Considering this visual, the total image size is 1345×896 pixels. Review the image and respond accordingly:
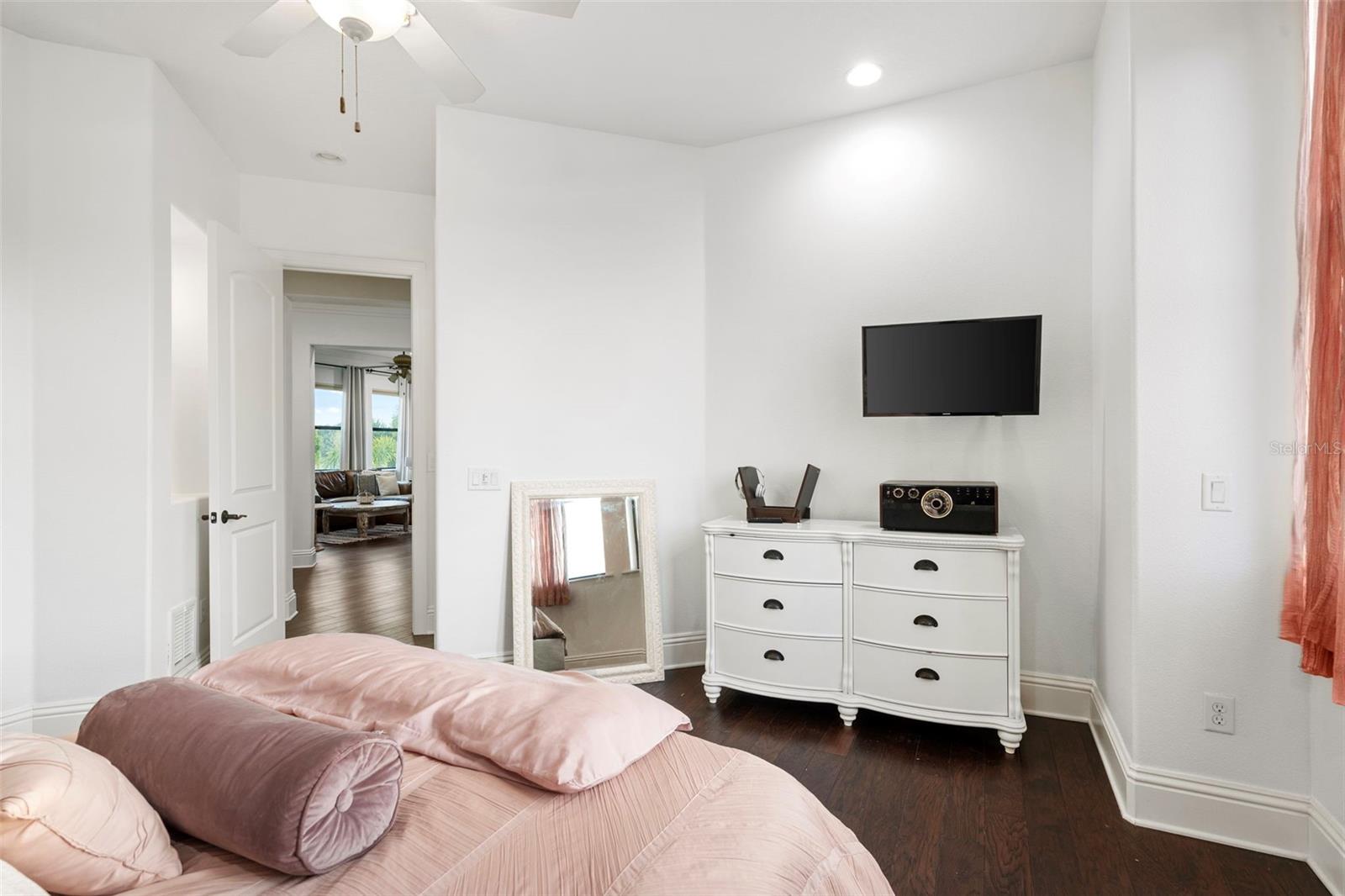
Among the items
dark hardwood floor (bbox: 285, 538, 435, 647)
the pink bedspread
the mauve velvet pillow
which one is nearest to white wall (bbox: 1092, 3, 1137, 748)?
the pink bedspread

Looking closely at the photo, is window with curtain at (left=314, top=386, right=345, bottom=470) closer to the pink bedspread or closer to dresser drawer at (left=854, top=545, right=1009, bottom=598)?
dresser drawer at (left=854, top=545, right=1009, bottom=598)

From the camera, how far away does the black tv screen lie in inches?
109

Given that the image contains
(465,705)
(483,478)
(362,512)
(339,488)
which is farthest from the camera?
(339,488)

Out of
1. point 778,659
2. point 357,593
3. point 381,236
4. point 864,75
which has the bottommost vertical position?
point 357,593

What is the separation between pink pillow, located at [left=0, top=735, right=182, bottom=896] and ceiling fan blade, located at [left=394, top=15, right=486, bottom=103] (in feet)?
6.26

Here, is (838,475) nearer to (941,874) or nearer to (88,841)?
(941,874)

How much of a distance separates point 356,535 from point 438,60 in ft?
A: 24.7

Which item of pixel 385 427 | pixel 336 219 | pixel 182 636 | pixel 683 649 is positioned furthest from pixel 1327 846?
pixel 385 427

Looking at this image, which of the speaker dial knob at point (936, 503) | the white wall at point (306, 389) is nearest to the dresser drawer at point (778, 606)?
the speaker dial knob at point (936, 503)

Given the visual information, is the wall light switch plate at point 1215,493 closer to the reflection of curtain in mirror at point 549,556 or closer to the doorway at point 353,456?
the reflection of curtain in mirror at point 549,556

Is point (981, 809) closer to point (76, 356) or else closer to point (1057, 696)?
point (1057, 696)

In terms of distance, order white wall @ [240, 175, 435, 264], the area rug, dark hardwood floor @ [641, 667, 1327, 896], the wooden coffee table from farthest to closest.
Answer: the wooden coffee table, the area rug, white wall @ [240, 175, 435, 264], dark hardwood floor @ [641, 667, 1327, 896]

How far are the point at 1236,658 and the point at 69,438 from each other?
161 inches

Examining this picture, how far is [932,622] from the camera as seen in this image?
2.71 metres
